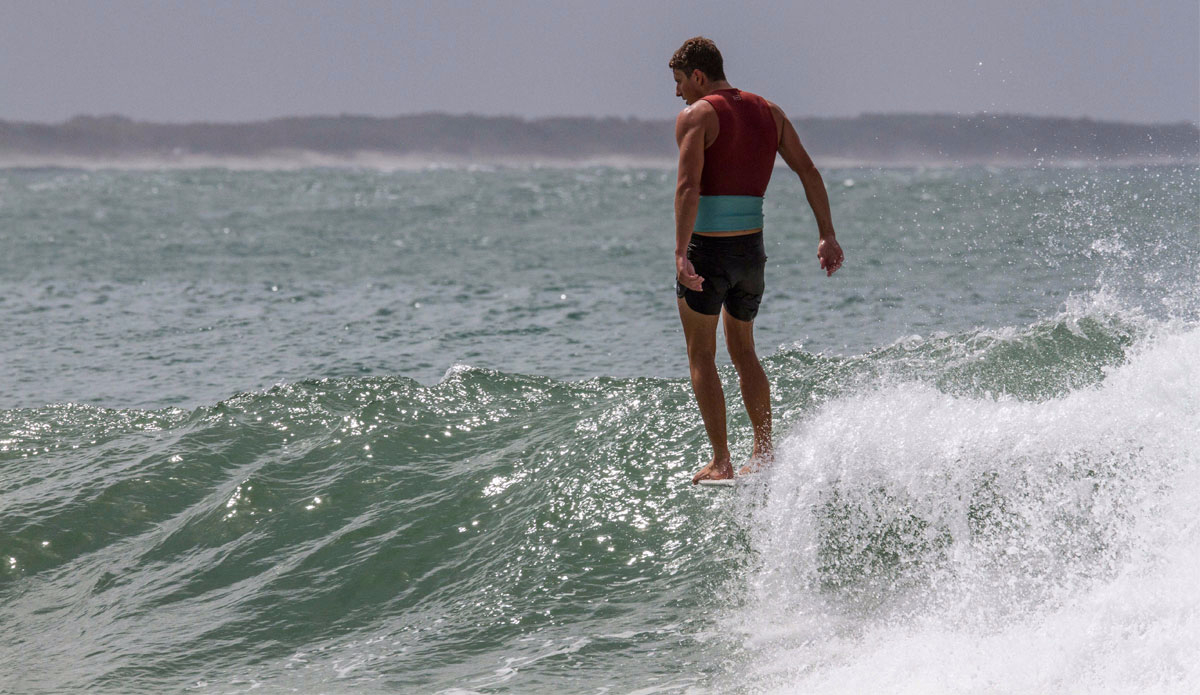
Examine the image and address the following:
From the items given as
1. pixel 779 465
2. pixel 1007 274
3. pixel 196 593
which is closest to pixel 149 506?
pixel 196 593

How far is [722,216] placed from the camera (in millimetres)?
5848

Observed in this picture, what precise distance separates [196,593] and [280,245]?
27.9 metres

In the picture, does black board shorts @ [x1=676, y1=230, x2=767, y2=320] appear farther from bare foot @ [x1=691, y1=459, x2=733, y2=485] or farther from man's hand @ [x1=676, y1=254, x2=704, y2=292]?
bare foot @ [x1=691, y1=459, x2=733, y2=485]

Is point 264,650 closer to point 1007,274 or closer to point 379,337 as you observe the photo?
point 379,337

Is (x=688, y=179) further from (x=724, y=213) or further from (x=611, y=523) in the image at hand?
(x=611, y=523)

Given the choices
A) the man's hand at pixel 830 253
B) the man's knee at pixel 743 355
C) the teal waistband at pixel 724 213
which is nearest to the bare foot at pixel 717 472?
the man's knee at pixel 743 355

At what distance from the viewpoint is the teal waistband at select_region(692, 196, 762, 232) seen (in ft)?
19.2

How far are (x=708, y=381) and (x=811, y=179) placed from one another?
126 centimetres

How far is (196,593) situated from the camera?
6.39 metres

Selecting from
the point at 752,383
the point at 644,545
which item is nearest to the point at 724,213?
the point at 752,383

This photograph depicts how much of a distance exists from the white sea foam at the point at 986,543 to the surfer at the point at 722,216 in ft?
1.52

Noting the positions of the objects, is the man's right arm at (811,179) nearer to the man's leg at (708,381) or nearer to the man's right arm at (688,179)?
the man's right arm at (688,179)

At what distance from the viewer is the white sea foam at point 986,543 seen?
14.3ft

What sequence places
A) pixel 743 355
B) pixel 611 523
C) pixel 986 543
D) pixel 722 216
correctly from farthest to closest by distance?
1. pixel 611 523
2. pixel 743 355
3. pixel 722 216
4. pixel 986 543
